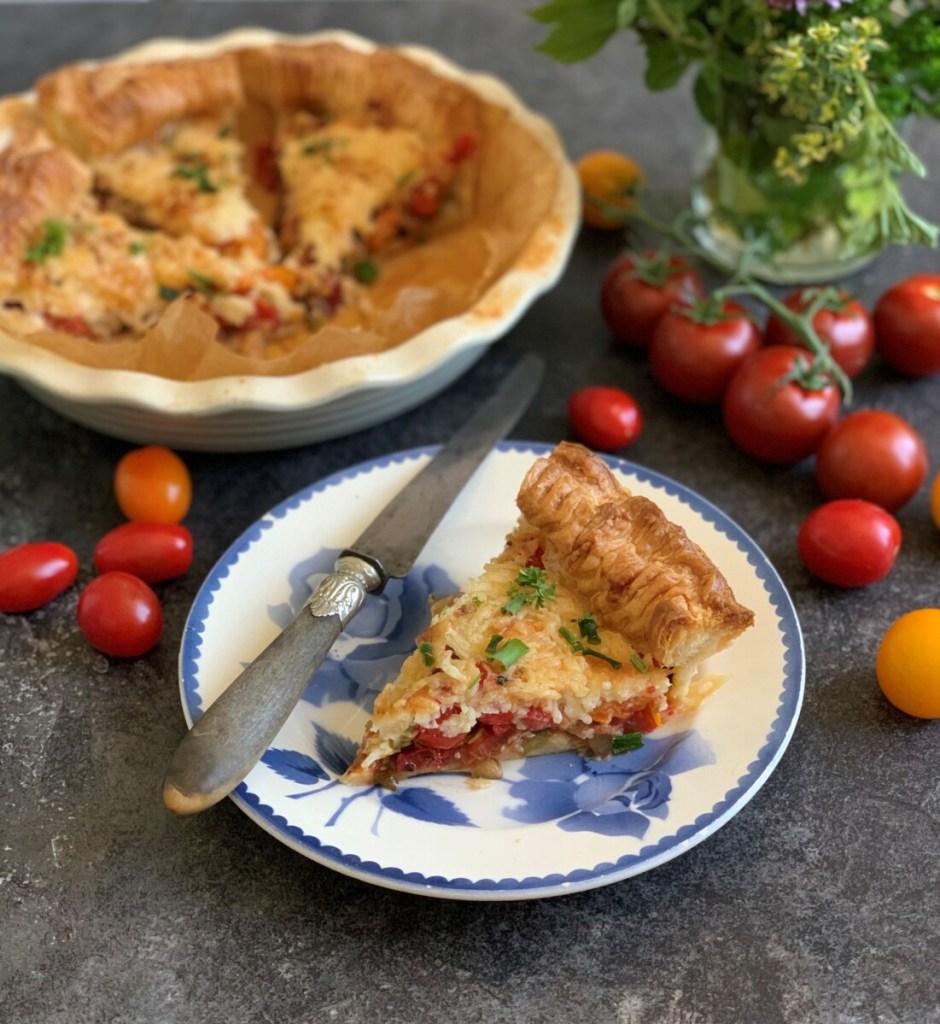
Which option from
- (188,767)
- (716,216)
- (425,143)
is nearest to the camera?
(188,767)

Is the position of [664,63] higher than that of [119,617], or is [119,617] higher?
[664,63]

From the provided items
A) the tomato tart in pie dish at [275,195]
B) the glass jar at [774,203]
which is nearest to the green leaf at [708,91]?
the glass jar at [774,203]

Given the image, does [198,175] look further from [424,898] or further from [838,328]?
[424,898]

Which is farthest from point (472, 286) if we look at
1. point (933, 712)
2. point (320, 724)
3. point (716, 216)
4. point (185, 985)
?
point (185, 985)

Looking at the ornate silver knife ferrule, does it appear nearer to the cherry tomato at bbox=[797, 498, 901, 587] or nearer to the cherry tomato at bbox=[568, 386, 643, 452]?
the cherry tomato at bbox=[568, 386, 643, 452]

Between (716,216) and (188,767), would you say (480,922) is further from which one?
(716,216)

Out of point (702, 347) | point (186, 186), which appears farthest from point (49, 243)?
point (702, 347)

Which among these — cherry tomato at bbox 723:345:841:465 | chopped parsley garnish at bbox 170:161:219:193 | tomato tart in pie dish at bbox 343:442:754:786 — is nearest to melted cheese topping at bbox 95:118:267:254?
chopped parsley garnish at bbox 170:161:219:193
